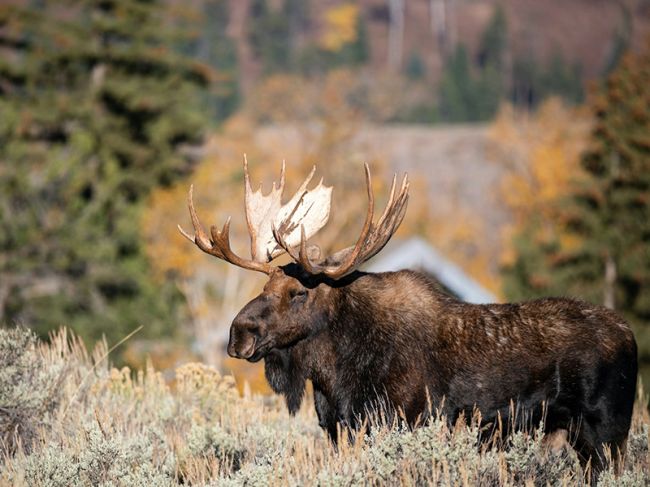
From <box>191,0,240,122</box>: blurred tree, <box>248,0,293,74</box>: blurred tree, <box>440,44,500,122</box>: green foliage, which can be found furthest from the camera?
<box>248,0,293,74</box>: blurred tree

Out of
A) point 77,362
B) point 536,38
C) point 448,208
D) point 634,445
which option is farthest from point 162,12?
point 536,38

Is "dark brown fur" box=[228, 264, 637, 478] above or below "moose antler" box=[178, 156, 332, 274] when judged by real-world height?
below

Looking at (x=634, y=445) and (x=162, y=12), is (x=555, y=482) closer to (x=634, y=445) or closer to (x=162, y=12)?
(x=634, y=445)

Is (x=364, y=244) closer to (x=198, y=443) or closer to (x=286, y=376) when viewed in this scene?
(x=286, y=376)

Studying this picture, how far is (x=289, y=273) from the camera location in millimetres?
6059

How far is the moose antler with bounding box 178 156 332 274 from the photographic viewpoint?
6.23 metres

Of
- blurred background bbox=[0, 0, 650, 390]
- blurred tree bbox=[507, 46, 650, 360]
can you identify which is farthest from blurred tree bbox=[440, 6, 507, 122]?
blurred tree bbox=[507, 46, 650, 360]

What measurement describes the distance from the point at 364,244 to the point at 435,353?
797 millimetres

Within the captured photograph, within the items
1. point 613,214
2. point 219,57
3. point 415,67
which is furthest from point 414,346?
point 415,67

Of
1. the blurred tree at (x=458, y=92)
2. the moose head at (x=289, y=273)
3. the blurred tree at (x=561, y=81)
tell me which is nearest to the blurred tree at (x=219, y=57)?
the blurred tree at (x=458, y=92)

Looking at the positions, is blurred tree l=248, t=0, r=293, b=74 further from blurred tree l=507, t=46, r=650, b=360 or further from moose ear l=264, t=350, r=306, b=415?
moose ear l=264, t=350, r=306, b=415

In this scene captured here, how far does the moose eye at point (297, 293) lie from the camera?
19.7ft

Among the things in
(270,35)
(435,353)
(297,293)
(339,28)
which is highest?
(339,28)

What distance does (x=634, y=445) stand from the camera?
20.1 ft
